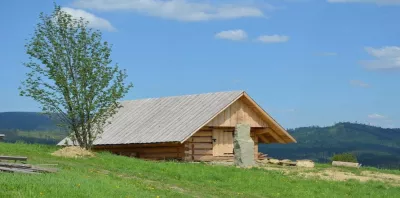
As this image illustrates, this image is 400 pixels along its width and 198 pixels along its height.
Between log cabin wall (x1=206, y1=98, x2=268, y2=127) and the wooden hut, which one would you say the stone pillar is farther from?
log cabin wall (x1=206, y1=98, x2=268, y2=127)

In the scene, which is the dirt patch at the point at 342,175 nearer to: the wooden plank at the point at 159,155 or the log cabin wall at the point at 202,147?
the log cabin wall at the point at 202,147

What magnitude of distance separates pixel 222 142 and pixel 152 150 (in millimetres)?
4003

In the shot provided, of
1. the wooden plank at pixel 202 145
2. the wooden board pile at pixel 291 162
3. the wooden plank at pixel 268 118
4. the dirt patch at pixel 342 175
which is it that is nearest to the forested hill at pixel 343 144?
the wooden plank at pixel 268 118

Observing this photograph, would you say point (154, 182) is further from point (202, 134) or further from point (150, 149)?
point (150, 149)

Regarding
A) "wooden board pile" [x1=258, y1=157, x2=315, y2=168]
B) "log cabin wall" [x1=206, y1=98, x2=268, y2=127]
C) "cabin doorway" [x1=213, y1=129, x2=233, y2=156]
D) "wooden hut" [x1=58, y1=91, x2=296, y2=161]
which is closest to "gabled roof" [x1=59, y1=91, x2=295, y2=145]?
"wooden hut" [x1=58, y1=91, x2=296, y2=161]

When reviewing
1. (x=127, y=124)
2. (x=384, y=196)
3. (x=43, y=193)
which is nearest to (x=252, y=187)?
(x=384, y=196)

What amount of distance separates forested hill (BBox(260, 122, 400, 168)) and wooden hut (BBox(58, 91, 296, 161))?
8472cm

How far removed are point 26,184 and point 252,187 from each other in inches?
434

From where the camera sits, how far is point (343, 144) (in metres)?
150

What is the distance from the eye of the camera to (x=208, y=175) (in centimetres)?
3002

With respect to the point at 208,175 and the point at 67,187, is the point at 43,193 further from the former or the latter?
the point at 208,175

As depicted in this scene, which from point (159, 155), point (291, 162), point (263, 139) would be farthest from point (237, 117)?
point (263, 139)

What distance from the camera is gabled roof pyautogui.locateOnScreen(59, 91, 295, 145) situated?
38750mm

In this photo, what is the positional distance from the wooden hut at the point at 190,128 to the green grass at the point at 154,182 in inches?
178
